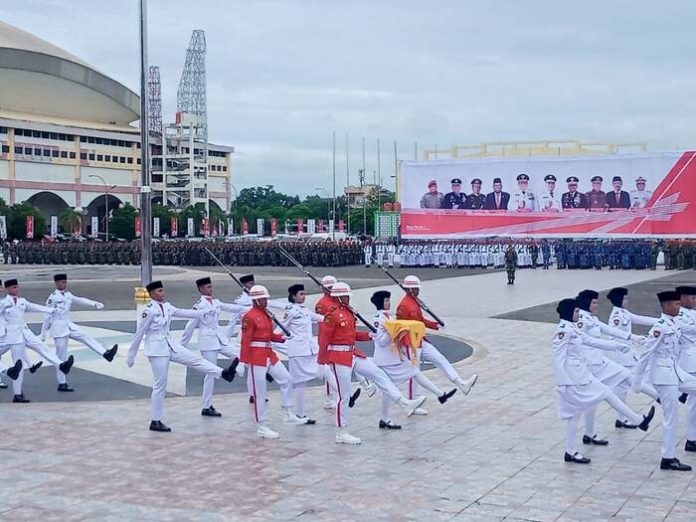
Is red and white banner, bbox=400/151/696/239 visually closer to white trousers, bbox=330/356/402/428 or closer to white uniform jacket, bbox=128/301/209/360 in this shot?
white trousers, bbox=330/356/402/428

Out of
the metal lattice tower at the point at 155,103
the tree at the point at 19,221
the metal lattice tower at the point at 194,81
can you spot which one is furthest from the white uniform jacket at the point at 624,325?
the metal lattice tower at the point at 194,81

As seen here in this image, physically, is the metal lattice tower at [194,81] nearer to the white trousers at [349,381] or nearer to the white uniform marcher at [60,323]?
the white uniform marcher at [60,323]

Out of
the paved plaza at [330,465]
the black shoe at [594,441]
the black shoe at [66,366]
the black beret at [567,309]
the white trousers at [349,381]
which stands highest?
the black beret at [567,309]

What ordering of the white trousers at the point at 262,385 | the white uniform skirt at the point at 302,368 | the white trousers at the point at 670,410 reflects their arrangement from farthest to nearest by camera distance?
the white uniform skirt at the point at 302,368 → the white trousers at the point at 262,385 → the white trousers at the point at 670,410

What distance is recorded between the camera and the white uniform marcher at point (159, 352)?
34.2ft

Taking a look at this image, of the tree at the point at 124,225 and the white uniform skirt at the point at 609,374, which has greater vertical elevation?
the tree at the point at 124,225

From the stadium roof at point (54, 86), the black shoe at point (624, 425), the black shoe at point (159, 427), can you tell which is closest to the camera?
the black shoe at point (624, 425)

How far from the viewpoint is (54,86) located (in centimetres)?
10088

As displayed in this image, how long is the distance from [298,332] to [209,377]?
1204 mm

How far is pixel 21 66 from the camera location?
9744 centimetres

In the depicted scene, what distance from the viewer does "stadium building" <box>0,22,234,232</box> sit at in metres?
85.8

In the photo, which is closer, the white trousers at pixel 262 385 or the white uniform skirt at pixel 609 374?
the white uniform skirt at pixel 609 374

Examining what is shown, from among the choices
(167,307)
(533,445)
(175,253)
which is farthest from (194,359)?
(175,253)

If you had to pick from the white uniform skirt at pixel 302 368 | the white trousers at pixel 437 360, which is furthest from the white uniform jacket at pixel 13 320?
the white trousers at pixel 437 360
